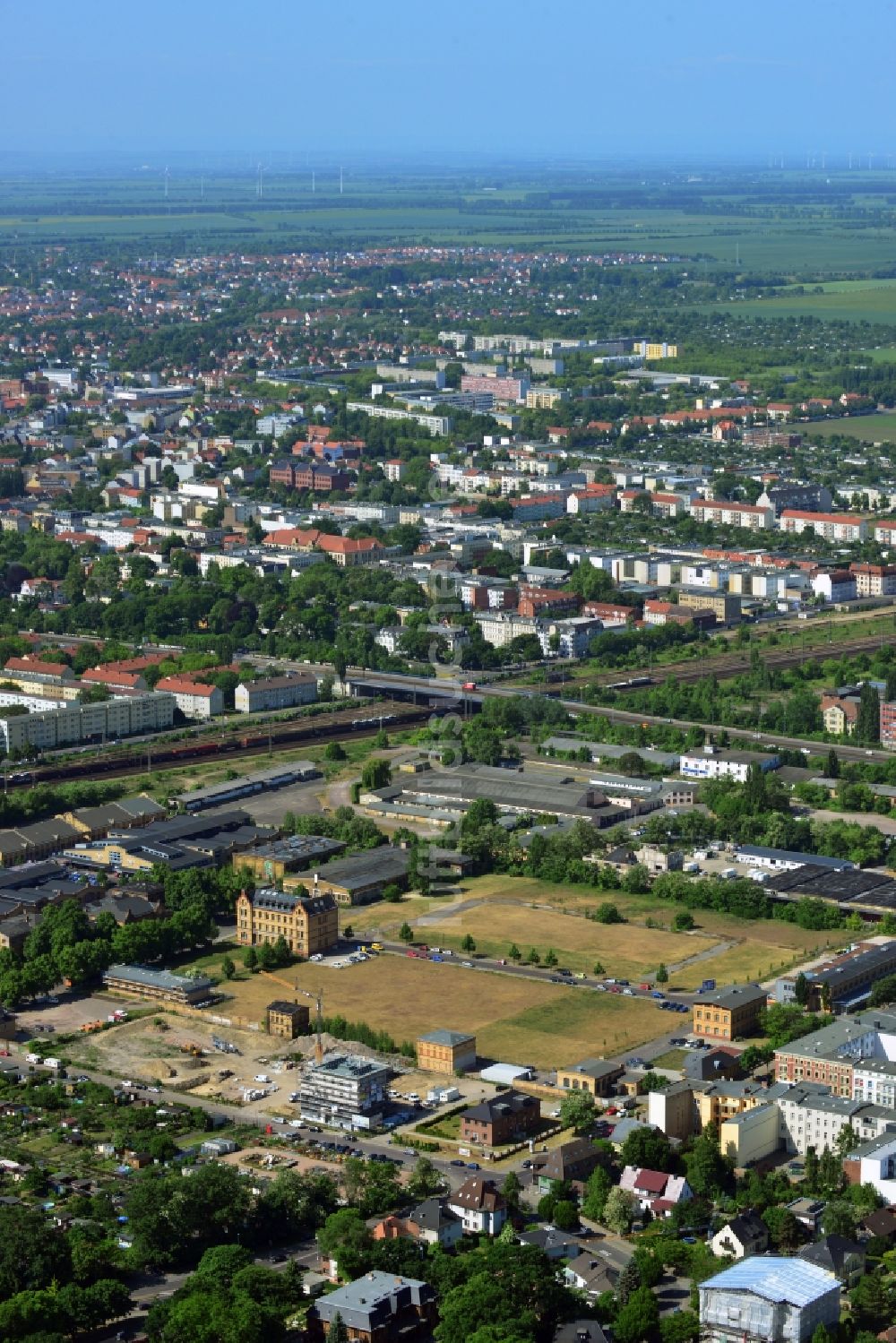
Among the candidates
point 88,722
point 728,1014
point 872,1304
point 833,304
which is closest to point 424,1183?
point 872,1304

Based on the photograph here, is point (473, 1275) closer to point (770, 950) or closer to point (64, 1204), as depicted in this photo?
point (64, 1204)

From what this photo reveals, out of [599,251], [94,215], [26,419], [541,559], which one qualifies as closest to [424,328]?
[26,419]

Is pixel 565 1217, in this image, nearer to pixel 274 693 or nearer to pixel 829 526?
pixel 274 693

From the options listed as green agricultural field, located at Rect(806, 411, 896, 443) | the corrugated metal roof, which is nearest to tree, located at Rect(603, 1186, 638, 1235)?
the corrugated metal roof

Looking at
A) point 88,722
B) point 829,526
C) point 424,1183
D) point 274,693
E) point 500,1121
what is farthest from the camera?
point 829,526

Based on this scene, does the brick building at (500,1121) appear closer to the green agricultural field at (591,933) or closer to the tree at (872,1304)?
the tree at (872,1304)

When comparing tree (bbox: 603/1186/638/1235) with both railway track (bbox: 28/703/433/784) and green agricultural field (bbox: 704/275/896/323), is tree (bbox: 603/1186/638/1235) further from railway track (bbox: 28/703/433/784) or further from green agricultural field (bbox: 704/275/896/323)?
green agricultural field (bbox: 704/275/896/323)

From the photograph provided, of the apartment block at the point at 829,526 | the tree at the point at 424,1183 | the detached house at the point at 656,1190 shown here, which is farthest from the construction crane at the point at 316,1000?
the apartment block at the point at 829,526
